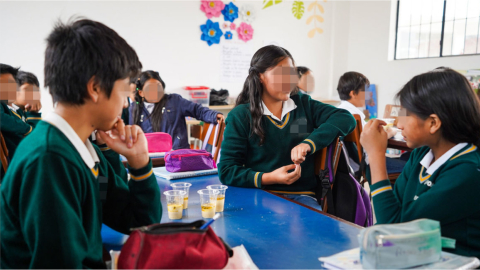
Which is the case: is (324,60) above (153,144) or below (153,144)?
above

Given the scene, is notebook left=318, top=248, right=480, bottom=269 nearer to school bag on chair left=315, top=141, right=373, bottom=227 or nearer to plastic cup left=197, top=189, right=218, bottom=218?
plastic cup left=197, top=189, right=218, bottom=218

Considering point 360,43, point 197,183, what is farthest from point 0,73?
point 360,43

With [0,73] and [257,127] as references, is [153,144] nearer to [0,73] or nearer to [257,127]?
[257,127]

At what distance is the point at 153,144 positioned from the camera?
2404 millimetres

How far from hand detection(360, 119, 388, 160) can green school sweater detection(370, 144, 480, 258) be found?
0.17 metres

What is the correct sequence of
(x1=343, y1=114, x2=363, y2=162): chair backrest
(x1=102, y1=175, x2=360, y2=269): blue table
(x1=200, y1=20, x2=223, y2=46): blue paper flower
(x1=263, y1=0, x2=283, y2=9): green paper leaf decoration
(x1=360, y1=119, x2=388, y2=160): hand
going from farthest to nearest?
(x1=263, y1=0, x2=283, y2=9): green paper leaf decoration, (x1=200, y1=20, x2=223, y2=46): blue paper flower, (x1=343, y1=114, x2=363, y2=162): chair backrest, (x1=360, y1=119, x2=388, y2=160): hand, (x1=102, y1=175, x2=360, y2=269): blue table

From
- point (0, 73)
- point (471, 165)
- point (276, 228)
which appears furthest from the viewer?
point (0, 73)

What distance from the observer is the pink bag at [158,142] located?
94.3 inches

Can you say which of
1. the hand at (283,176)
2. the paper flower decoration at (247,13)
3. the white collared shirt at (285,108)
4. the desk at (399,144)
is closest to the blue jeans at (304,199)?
the hand at (283,176)

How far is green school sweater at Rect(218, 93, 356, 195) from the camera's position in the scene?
1.75 metres

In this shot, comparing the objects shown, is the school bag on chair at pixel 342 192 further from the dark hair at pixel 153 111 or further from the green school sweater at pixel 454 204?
the dark hair at pixel 153 111

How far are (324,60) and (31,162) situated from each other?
645 cm

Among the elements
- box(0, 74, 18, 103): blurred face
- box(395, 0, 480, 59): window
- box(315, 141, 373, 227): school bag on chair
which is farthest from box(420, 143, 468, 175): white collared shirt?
box(395, 0, 480, 59): window

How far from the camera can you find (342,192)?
174 cm
